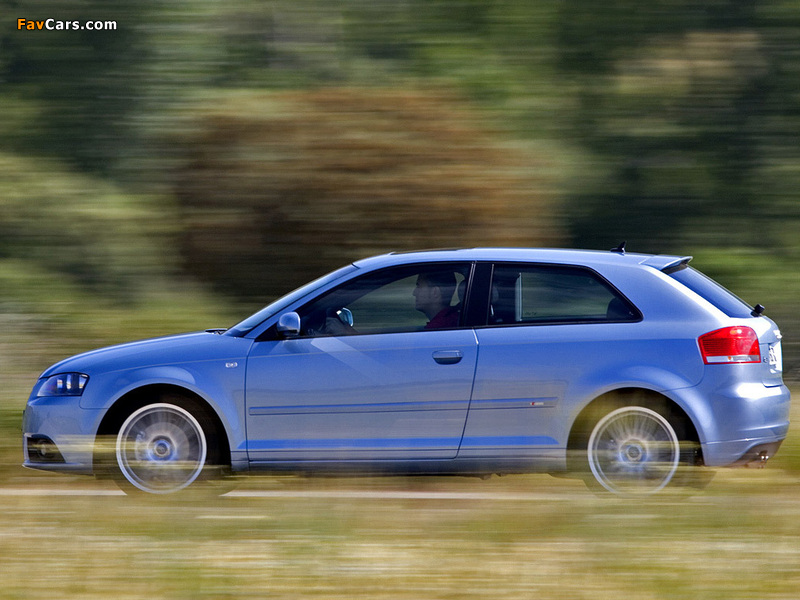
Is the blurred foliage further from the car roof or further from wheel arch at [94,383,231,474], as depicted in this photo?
wheel arch at [94,383,231,474]

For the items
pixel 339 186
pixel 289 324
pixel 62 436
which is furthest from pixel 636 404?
pixel 339 186

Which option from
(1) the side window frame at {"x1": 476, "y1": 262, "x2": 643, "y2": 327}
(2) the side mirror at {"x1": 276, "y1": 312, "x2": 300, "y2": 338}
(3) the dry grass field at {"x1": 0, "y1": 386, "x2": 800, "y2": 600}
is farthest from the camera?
(2) the side mirror at {"x1": 276, "y1": 312, "x2": 300, "y2": 338}

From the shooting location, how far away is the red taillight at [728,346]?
5.84 meters

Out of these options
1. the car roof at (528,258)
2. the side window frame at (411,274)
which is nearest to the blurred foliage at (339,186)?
the car roof at (528,258)

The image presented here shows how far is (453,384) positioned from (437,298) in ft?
1.77

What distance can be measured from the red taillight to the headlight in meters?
3.44

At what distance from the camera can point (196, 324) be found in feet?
34.0

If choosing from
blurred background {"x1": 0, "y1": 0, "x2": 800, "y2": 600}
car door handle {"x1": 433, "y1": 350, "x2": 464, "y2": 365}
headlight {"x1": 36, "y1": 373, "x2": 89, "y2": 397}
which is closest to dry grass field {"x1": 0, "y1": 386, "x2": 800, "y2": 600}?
headlight {"x1": 36, "y1": 373, "x2": 89, "y2": 397}

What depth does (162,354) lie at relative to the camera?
6.20 meters

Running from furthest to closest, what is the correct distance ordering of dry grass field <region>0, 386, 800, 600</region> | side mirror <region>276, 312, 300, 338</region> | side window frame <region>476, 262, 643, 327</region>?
1. side mirror <region>276, 312, 300, 338</region>
2. side window frame <region>476, 262, 643, 327</region>
3. dry grass field <region>0, 386, 800, 600</region>

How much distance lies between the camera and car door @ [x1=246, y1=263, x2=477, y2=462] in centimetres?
596

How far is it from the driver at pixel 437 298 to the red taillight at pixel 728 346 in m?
1.35

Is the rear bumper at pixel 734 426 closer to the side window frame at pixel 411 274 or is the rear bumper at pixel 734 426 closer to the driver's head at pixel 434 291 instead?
the side window frame at pixel 411 274

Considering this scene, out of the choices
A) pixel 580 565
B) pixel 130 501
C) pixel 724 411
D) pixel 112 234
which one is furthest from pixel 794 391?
pixel 112 234
